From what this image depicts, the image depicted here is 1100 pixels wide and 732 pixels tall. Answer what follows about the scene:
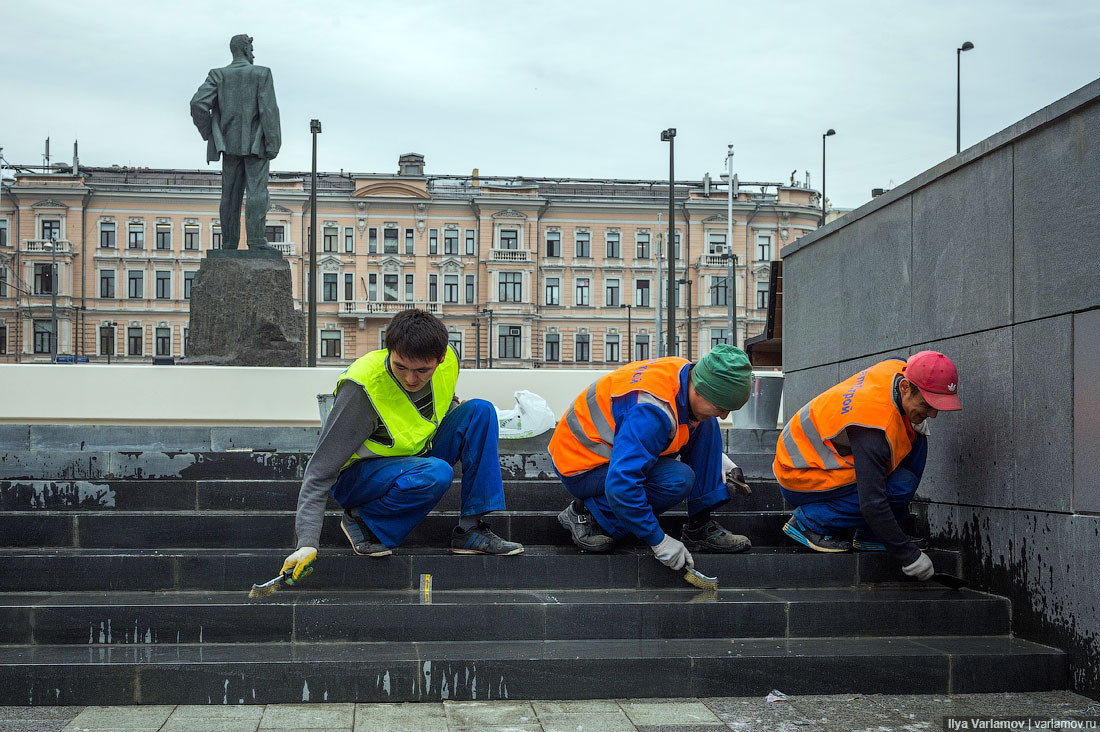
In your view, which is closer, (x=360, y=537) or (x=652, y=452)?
(x=652, y=452)

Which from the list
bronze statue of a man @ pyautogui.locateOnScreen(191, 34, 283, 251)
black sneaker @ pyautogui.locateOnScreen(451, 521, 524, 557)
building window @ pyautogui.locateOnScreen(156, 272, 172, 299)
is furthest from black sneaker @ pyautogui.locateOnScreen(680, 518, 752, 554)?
building window @ pyautogui.locateOnScreen(156, 272, 172, 299)

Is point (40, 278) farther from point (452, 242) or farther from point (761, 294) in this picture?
point (761, 294)

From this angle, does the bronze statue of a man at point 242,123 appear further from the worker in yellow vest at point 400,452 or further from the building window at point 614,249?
the building window at point 614,249

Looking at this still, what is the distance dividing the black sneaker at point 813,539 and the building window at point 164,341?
62.5m

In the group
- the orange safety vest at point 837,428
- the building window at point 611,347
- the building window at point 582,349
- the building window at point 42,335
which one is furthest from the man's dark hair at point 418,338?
the building window at point 42,335

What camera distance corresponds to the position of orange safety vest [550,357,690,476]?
465 centimetres

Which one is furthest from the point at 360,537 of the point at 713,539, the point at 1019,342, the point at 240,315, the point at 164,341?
the point at 164,341

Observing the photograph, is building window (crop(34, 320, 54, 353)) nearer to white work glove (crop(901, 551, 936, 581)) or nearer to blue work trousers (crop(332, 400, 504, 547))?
blue work trousers (crop(332, 400, 504, 547))

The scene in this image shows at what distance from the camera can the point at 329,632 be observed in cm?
424

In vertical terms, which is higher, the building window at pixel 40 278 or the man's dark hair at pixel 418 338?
the building window at pixel 40 278

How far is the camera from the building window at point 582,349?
66.1 m

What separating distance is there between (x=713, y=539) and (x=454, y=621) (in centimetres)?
139

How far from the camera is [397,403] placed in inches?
183

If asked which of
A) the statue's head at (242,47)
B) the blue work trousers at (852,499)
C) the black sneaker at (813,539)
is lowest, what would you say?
the black sneaker at (813,539)
